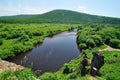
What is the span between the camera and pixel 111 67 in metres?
41.5

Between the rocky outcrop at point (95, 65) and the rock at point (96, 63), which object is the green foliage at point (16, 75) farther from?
the rock at point (96, 63)

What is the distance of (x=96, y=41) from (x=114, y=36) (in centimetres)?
2060

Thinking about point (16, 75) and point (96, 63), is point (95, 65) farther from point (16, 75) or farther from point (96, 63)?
point (16, 75)

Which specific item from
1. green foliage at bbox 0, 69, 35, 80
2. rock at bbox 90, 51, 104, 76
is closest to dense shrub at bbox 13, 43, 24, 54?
rock at bbox 90, 51, 104, 76

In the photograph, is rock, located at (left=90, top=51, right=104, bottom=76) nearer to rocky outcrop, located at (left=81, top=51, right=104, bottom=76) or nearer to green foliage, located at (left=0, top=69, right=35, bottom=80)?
rocky outcrop, located at (left=81, top=51, right=104, bottom=76)

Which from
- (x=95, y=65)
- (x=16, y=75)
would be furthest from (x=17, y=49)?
(x=16, y=75)

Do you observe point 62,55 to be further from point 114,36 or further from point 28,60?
Result: point 114,36

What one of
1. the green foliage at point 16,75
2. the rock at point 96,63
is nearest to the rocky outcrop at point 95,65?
the rock at point 96,63

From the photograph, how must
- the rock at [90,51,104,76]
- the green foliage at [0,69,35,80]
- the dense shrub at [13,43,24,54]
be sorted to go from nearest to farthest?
1. the green foliage at [0,69,35,80]
2. the rock at [90,51,104,76]
3. the dense shrub at [13,43,24,54]

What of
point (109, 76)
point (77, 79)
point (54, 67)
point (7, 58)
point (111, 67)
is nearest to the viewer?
point (77, 79)

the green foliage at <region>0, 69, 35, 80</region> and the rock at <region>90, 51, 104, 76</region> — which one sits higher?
the green foliage at <region>0, 69, 35, 80</region>

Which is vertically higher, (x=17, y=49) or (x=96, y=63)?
(x=96, y=63)

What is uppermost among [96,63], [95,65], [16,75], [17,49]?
[16,75]

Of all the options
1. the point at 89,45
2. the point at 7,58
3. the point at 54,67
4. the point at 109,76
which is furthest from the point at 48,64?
the point at 89,45
